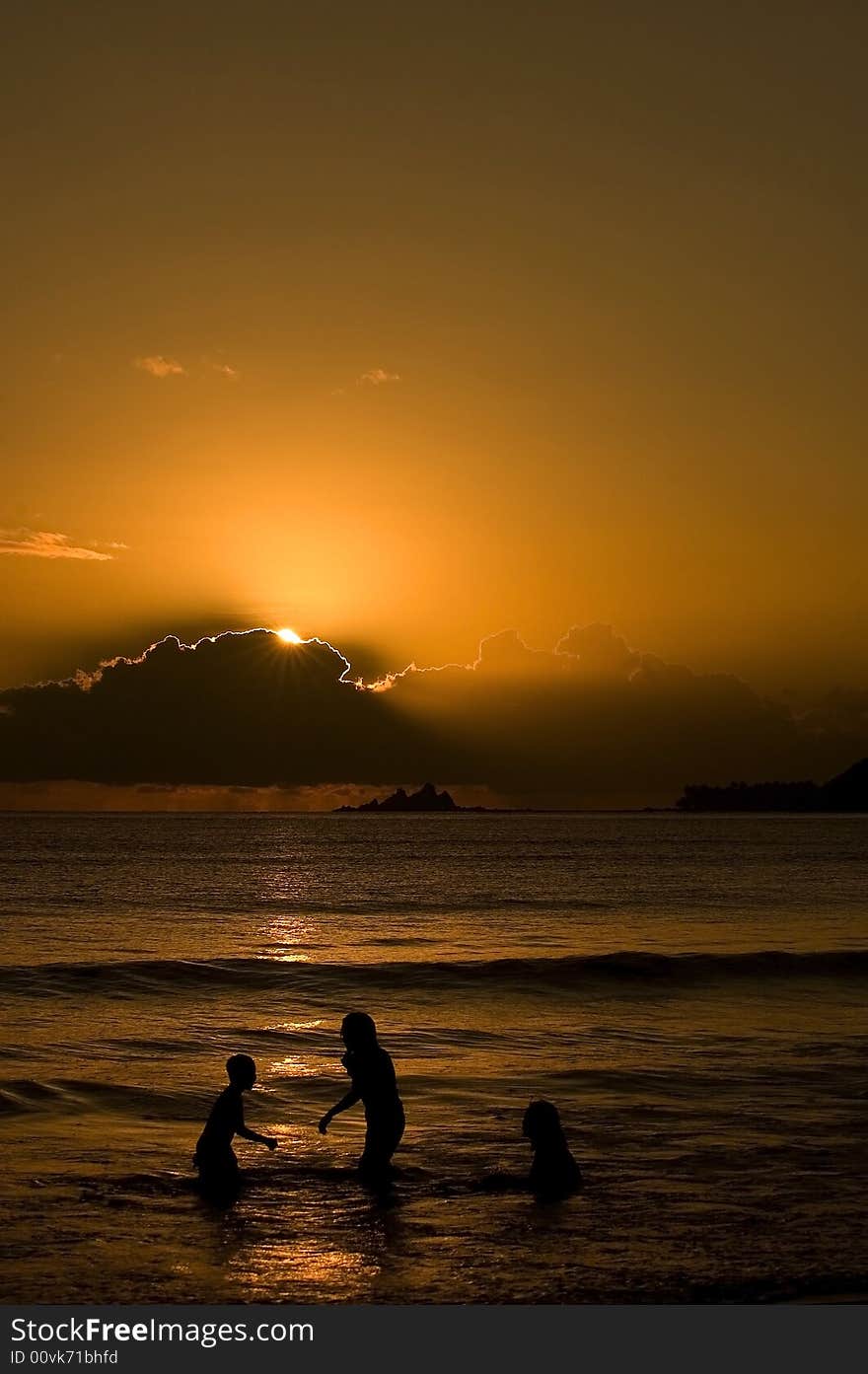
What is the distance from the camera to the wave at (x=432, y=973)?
33000 millimetres

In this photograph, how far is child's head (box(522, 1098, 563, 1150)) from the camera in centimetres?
1238

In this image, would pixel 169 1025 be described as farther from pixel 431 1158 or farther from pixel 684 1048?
pixel 431 1158

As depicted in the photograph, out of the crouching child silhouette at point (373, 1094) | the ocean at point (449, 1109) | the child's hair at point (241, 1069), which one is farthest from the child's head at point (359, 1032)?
the ocean at point (449, 1109)

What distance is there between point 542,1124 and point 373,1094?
1.73 m

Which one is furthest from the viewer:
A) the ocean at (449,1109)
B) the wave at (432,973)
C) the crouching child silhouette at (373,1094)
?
the wave at (432,973)

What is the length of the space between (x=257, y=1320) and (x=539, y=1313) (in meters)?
2.06

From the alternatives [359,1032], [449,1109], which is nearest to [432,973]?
[449,1109]

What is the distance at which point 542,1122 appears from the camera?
12445 mm

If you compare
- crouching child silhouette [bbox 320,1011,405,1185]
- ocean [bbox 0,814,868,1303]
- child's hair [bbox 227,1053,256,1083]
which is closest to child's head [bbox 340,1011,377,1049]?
crouching child silhouette [bbox 320,1011,405,1185]

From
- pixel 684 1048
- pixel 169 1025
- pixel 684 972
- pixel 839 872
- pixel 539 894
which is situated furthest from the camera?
pixel 839 872

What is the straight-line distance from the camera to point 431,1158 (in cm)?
1407

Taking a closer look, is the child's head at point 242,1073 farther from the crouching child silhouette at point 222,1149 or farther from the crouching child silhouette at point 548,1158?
the crouching child silhouette at point 548,1158

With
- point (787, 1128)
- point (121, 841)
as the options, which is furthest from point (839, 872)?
point (121, 841)

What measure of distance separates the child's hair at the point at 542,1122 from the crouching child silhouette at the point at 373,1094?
4.52 ft
